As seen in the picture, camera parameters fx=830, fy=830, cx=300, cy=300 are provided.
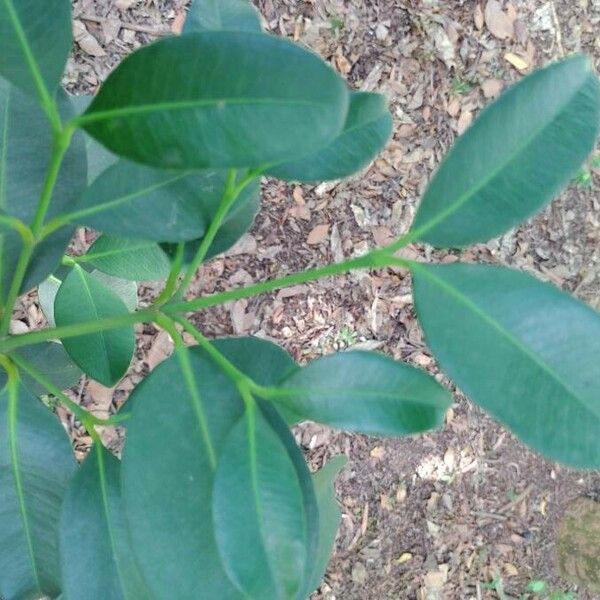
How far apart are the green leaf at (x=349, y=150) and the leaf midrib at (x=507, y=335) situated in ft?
0.53

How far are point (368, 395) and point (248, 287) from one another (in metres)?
0.12

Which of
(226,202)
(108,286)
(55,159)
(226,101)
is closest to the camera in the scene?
(226,101)

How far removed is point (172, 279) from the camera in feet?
2.32

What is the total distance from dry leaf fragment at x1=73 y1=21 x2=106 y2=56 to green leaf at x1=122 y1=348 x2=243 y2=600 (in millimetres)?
1531

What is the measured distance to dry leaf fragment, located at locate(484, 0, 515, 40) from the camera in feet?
8.45

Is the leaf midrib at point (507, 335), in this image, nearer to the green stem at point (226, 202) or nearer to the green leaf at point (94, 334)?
the green stem at point (226, 202)

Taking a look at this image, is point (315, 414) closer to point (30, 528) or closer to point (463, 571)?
point (30, 528)

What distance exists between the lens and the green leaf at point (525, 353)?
539mm

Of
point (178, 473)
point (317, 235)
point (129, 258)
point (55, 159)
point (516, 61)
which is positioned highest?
point (55, 159)

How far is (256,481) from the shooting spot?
0.60 meters

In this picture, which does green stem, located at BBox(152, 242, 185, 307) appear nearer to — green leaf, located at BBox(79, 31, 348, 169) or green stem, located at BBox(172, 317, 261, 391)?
green stem, located at BBox(172, 317, 261, 391)

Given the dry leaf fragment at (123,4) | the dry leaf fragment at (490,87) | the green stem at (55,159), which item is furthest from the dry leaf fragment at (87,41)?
the green stem at (55,159)

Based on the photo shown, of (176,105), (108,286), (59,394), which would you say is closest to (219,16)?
(176,105)

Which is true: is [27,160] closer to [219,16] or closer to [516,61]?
[219,16]
